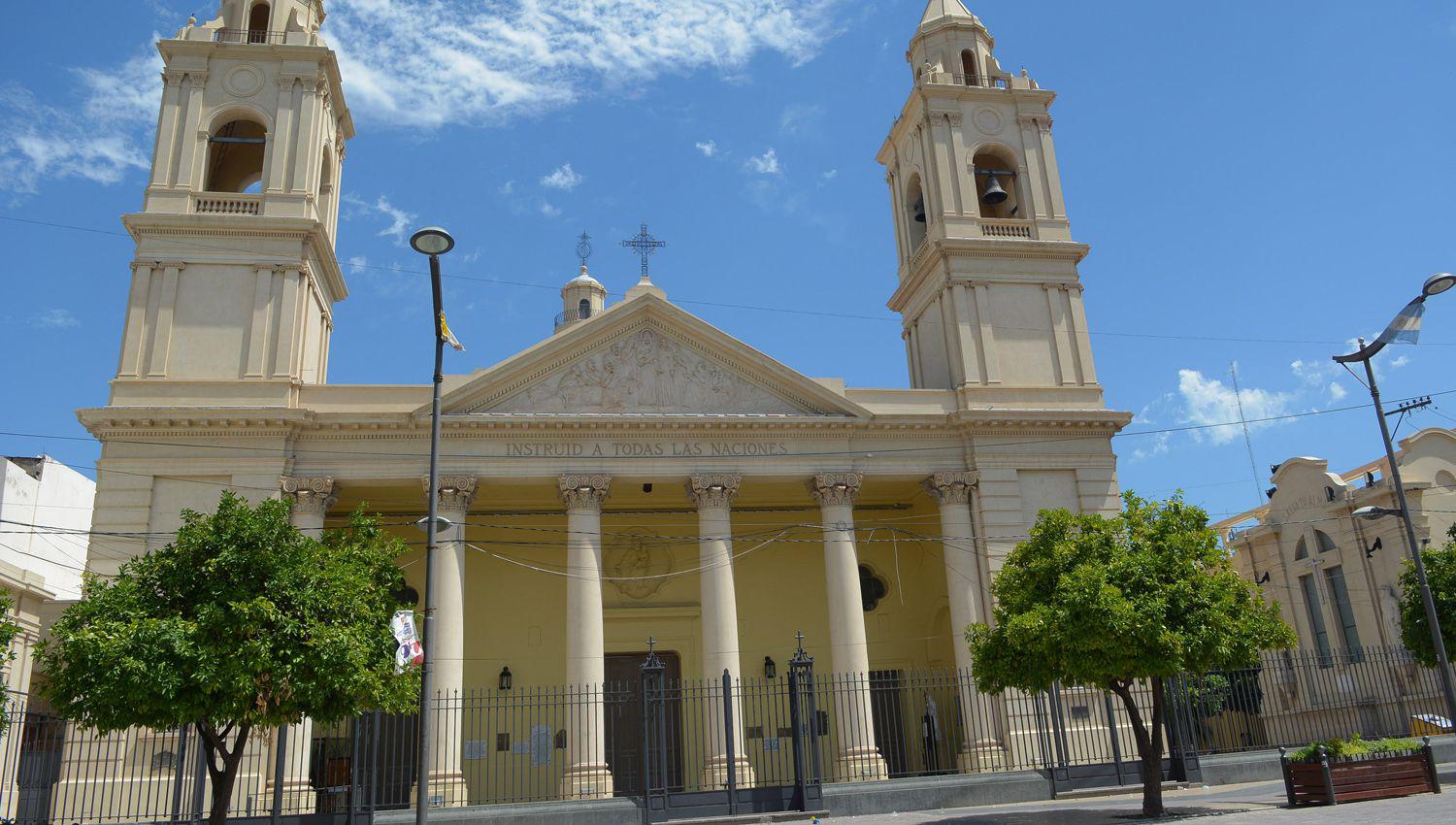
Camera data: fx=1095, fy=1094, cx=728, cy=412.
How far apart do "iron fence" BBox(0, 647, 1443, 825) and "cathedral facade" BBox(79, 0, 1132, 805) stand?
0.35 meters

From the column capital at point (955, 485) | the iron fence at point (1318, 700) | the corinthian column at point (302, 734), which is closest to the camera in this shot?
the corinthian column at point (302, 734)

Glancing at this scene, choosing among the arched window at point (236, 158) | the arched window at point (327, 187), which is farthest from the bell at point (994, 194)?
the arched window at point (236, 158)

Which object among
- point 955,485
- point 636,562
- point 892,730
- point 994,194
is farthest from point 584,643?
point 994,194

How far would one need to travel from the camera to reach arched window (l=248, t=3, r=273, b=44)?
31.2 m

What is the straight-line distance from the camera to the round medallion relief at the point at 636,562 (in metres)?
30.9

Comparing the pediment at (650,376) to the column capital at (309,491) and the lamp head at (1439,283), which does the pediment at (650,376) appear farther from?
the lamp head at (1439,283)

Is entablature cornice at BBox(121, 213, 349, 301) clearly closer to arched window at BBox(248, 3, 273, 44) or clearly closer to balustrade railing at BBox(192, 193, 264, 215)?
balustrade railing at BBox(192, 193, 264, 215)

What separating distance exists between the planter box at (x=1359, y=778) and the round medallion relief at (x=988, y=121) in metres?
20.8

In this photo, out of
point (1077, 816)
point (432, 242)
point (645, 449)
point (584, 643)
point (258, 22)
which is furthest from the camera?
point (258, 22)

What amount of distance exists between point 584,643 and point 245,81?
1809 centimetres

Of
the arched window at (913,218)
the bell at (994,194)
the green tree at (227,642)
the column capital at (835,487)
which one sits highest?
the arched window at (913,218)

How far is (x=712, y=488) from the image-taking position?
27.2 m

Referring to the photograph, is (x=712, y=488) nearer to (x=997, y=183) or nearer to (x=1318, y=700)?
(x=997, y=183)

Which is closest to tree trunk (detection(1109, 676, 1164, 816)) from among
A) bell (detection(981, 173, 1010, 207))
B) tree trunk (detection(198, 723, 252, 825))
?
tree trunk (detection(198, 723, 252, 825))
